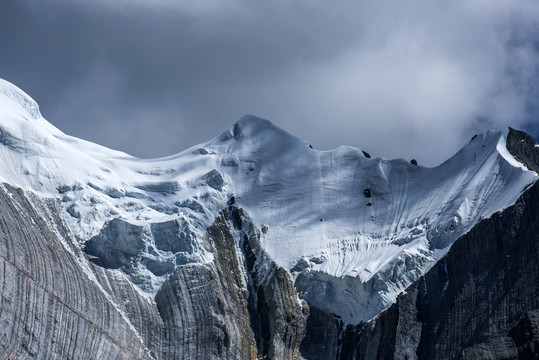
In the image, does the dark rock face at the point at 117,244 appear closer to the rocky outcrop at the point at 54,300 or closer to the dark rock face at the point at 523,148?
the rocky outcrop at the point at 54,300

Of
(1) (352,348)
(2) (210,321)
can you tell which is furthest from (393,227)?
(2) (210,321)

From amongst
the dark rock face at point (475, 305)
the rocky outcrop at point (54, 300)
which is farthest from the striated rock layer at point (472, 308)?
the rocky outcrop at point (54, 300)

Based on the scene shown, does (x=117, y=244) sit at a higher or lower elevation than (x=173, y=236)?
lower

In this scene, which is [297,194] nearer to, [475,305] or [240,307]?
[240,307]

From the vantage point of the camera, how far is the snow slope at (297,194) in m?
105

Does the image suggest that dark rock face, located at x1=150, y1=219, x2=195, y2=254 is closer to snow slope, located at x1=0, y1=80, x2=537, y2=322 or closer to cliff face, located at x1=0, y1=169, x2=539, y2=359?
snow slope, located at x1=0, y1=80, x2=537, y2=322

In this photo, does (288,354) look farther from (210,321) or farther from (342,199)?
(342,199)

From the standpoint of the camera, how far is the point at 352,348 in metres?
100

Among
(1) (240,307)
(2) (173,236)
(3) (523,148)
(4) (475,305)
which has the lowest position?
(4) (475,305)

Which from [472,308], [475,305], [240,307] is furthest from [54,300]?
[475,305]

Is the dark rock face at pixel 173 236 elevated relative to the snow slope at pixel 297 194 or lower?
lower

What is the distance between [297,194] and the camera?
11969 cm

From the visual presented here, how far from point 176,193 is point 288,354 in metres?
24.0

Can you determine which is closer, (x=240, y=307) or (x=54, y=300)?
(x=54, y=300)
